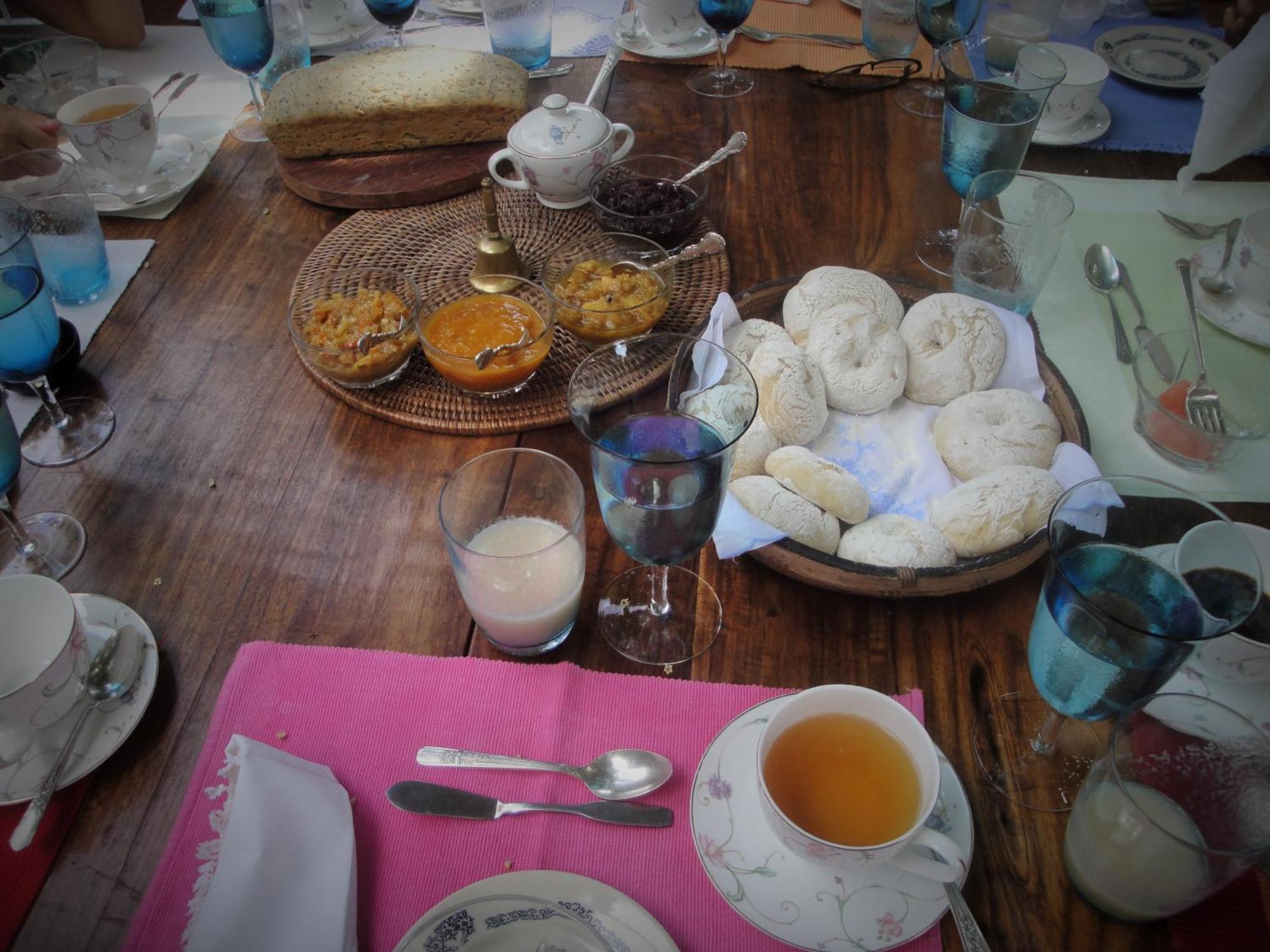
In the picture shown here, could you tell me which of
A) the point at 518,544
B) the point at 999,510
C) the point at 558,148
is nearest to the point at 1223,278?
the point at 999,510

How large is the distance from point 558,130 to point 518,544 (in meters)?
0.76

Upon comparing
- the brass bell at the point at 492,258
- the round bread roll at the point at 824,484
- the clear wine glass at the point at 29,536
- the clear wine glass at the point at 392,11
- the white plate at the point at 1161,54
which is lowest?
the clear wine glass at the point at 29,536

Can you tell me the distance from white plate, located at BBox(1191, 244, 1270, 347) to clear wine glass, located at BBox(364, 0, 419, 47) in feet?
4.74

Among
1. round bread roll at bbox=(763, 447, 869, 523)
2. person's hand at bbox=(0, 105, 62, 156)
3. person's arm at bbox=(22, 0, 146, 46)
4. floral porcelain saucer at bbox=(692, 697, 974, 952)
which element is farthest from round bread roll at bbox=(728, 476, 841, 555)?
person's arm at bbox=(22, 0, 146, 46)

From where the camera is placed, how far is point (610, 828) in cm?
71

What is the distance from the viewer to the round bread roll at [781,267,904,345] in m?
1.10

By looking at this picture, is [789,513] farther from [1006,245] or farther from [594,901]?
[1006,245]

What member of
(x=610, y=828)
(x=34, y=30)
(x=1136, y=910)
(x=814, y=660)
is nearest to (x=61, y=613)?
(x=610, y=828)

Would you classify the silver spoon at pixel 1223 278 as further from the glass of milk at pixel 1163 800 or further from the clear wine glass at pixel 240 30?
the clear wine glass at pixel 240 30

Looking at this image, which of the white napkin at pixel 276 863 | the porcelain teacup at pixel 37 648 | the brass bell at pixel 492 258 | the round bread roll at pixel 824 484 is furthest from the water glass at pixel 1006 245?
the porcelain teacup at pixel 37 648

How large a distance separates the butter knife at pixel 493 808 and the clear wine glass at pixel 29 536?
505mm

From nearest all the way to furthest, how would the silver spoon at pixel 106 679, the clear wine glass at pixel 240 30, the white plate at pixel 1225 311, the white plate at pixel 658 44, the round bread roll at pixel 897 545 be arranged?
the silver spoon at pixel 106 679, the round bread roll at pixel 897 545, the white plate at pixel 1225 311, the clear wine glass at pixel 240 30, the white plate at pixel 658 44

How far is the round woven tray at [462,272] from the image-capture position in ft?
3.55

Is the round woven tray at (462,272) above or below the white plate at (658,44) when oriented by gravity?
below
